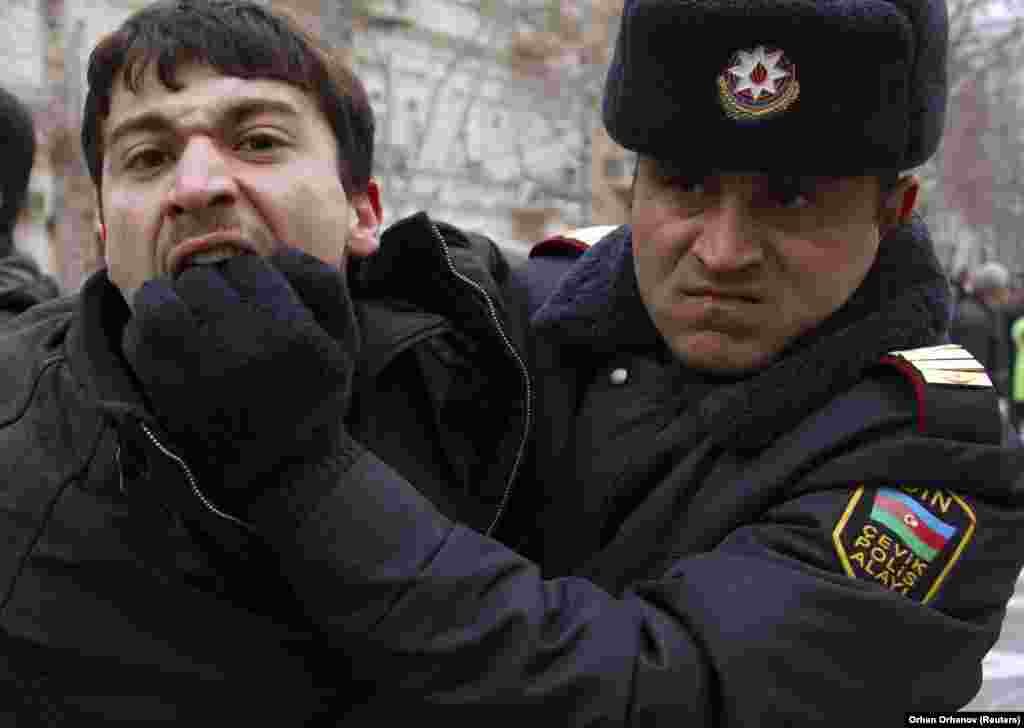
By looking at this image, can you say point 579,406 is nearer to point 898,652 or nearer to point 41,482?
point 898,652

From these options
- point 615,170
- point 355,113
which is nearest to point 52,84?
point 615,170

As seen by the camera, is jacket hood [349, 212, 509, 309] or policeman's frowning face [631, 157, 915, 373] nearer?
policeman's frowning face [631, 157, 915, 373]

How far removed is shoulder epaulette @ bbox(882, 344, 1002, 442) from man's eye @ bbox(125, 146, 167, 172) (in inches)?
41.9

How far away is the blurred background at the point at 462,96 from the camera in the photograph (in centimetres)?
1219

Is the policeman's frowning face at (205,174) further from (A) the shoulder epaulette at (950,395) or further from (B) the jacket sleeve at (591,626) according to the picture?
(A) the shoulder epaulette at (950,395)

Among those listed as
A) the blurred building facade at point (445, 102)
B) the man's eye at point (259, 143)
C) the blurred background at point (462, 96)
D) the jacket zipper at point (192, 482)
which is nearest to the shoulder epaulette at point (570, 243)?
the man's eye at point (259, 143)

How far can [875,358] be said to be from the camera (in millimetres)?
1748

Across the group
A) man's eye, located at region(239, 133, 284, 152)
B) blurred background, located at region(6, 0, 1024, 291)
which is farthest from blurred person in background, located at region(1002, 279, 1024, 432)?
man's eye, located at region(239, 133, 284, 152)

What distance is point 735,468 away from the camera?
1.76m

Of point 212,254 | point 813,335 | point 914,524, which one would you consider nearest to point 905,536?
point 914,524

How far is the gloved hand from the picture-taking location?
1444 mm

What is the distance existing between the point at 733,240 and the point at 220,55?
780 millimetres

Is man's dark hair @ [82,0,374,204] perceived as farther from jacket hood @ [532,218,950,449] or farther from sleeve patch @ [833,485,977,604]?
sleeve patch @ [833,485,977,604]

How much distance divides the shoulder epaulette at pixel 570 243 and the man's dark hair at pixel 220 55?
19.3 inches
